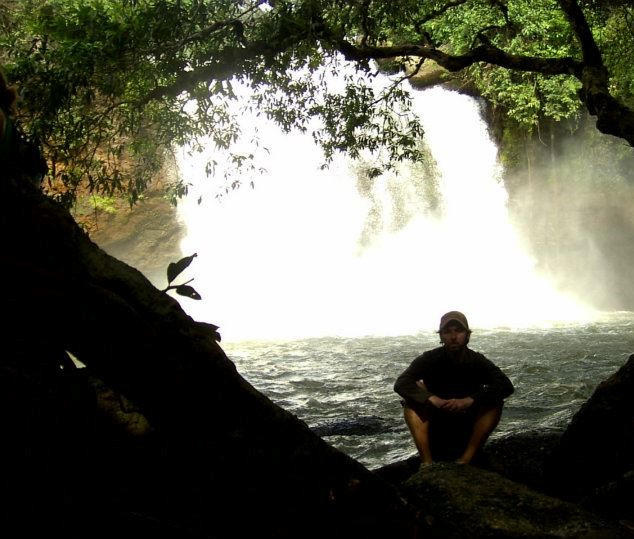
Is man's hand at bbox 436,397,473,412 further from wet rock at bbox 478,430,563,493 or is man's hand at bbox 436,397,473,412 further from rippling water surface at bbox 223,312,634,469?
rippling water surface at bbox 223,312,634,469

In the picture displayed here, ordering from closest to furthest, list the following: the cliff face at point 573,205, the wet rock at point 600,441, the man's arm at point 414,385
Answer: the wet rock at point 600,441 < the man's arm at point 414,385 < the cliff face at point 573,205

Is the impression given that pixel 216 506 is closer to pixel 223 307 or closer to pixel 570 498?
pixel 570 498

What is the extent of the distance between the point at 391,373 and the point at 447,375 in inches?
256

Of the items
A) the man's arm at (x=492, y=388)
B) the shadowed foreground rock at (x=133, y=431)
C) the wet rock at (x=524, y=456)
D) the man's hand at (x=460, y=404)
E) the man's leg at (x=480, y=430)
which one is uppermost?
the shadowed foreground rock at (x=133, y=431)

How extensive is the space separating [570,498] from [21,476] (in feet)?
12.8

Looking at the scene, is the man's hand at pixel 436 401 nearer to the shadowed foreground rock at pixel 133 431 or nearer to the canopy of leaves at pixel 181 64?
the shadowed foreground rock at pixel 133 431

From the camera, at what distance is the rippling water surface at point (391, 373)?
752 centimetres

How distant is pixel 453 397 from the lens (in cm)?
507

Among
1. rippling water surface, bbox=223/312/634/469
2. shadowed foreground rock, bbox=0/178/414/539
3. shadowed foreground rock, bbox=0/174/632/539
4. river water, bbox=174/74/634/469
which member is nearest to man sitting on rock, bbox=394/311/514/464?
rippling water surface, bbox=223/312/634/469

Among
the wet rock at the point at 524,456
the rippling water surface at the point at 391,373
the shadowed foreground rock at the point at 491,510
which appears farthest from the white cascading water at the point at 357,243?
the shadowed foreground rock at the point at 491,510

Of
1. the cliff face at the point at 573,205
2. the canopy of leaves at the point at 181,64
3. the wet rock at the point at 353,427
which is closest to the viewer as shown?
the canopy of leaves at the point at 181,64

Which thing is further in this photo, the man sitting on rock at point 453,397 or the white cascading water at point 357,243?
the white cascading water at point 357,243

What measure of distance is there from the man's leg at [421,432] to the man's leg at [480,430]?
0.85ft

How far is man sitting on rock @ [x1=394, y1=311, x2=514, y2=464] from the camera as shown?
15.6 feet
